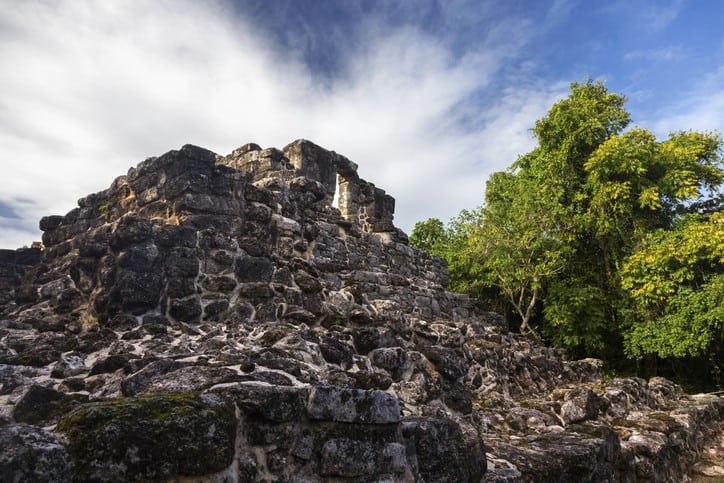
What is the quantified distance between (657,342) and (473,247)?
5.38 m

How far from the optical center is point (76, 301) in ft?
17.1

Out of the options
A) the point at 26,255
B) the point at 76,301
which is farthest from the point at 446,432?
the point at 26,255

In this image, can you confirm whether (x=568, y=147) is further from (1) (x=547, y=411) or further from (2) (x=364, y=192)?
(1) (x=547, y=411)

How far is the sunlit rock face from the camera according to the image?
6.85 feet

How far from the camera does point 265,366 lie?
131 inches

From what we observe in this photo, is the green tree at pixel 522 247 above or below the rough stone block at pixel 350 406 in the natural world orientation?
above

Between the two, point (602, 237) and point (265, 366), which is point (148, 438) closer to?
point (265, 366)

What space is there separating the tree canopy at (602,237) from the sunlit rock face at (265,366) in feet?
14.7

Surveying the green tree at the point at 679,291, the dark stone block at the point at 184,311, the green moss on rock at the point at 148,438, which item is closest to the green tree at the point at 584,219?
the green tree at the point at 679,291

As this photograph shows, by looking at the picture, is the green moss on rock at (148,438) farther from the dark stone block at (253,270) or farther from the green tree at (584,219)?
the green tree at (584,219)

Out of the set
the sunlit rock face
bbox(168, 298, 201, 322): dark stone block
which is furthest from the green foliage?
bbox(168, 298, 201, 322): dark stone block

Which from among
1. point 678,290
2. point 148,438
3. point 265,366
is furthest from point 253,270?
point 678,290

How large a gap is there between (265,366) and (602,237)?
14538mm

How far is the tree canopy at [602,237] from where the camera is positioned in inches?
515
